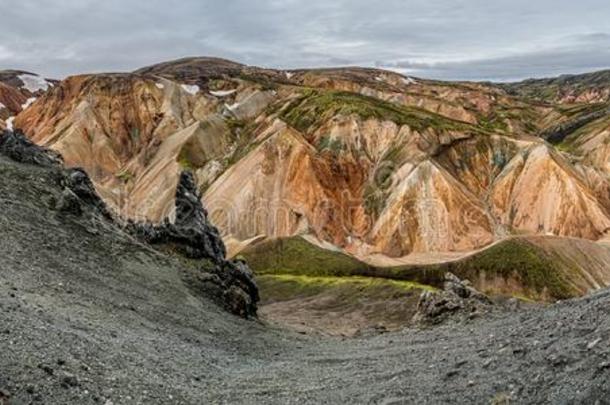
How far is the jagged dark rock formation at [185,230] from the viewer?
35.1 m

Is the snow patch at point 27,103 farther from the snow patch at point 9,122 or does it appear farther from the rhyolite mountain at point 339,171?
the rhyolite mountain at point 339,171

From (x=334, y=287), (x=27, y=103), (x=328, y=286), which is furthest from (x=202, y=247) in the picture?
(x=27, y=103)

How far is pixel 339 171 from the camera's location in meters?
95.4

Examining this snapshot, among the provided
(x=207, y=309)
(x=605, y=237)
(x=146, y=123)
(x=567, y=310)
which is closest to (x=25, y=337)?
(x=567, y=310)

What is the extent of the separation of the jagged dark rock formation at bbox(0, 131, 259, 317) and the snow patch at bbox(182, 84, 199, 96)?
301 ft

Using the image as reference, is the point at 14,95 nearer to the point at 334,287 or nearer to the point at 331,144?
the point at 331,144

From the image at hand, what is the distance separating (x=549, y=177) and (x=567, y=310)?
242 ft

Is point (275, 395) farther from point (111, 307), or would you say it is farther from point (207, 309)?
point (207, 309)

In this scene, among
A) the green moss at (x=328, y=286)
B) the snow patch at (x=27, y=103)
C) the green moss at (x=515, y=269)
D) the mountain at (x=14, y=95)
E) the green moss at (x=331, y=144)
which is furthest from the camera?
the snow patch at (x=27, y=103)

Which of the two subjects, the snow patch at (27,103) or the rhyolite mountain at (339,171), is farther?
the snow patch at (27,103)

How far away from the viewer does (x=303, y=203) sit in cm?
8962

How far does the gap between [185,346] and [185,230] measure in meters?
17.1

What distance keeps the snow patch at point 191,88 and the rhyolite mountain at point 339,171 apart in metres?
4.15

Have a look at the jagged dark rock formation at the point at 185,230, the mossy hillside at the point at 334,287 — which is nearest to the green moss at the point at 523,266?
the mossy hillside at the point at 334,287
